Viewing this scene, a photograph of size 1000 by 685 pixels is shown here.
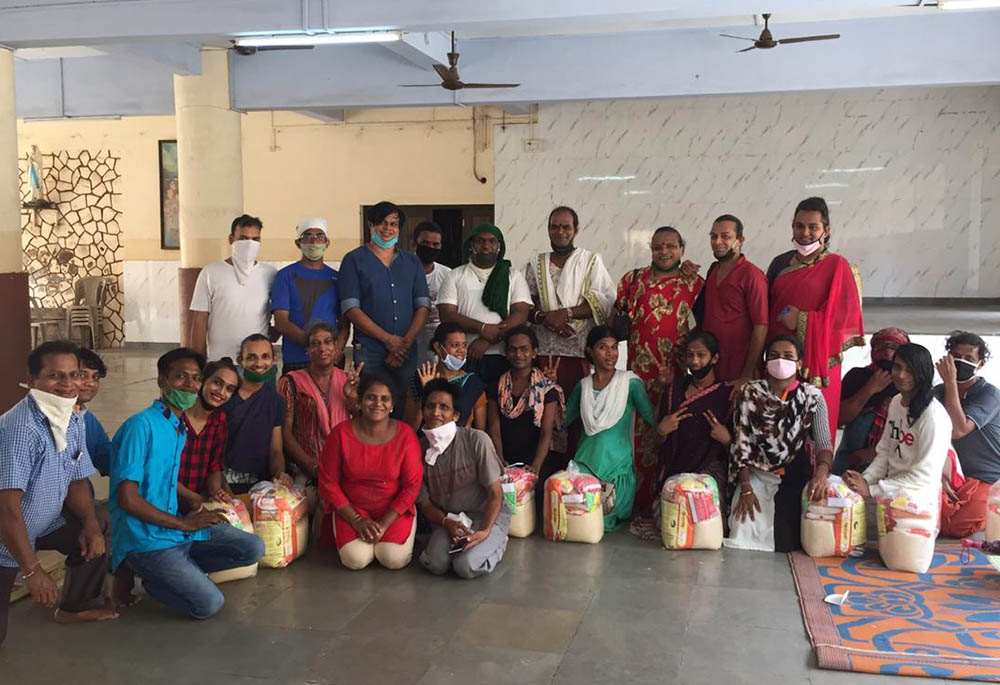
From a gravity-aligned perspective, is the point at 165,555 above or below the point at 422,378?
below

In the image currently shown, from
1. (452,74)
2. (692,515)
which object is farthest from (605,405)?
(452,74)

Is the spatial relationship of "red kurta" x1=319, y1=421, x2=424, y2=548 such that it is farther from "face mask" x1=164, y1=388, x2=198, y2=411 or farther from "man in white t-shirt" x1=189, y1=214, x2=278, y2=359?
"man in white t-shirt" x1=189, y1=214, x2=278, y2=359

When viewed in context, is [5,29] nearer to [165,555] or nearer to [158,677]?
[165,555]

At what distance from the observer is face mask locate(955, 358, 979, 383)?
485cm

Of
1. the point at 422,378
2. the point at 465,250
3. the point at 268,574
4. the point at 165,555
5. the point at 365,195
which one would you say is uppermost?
Answer: the point at 365,195

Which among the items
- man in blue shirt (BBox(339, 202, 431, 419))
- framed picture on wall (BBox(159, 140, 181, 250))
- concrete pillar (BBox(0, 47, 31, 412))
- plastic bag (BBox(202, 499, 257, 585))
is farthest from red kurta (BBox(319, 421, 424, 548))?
framed picture on wall (BBox(159, 140, 181, 250))

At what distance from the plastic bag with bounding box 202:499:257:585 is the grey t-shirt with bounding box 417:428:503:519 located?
838 millimetres

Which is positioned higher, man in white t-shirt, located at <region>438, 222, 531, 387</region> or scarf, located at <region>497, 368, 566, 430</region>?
man in white t-shirt, located at <region>438, 222, 531, 387</region>

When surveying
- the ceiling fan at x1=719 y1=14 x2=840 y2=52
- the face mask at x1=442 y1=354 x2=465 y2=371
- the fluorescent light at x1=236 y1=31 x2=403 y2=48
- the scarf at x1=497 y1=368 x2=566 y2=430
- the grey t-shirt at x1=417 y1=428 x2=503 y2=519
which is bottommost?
the grey t-shirt at x1=417 y1=428 x2=503 y2=519

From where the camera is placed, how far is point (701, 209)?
43.1 feet

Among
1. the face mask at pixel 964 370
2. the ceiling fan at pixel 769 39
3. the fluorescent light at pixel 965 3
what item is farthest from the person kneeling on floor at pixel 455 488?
the ceiling fan at pixel 769 39

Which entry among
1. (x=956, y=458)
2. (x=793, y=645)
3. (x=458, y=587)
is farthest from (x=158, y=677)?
(x=956, y=458)

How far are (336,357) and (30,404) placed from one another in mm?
1815

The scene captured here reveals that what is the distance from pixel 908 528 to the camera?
167 inches
